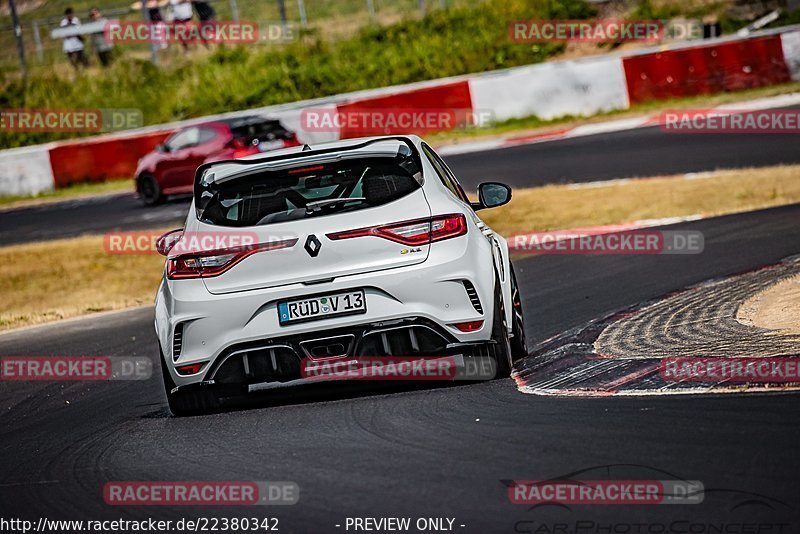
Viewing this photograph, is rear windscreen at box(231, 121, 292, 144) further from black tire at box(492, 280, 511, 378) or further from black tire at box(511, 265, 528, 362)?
black tire at box(492, 280, 511, 378)

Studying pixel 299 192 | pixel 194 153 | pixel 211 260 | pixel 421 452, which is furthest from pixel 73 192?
pixel 421 452

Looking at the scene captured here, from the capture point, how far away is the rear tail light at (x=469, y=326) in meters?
7.16

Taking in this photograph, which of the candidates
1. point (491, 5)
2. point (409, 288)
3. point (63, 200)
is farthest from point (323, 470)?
point (491, 5)

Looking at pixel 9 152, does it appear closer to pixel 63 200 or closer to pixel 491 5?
pixel 63 200

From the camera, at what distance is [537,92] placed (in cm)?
2672

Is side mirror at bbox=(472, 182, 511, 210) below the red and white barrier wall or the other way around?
the other way around

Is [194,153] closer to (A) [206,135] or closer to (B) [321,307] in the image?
(A) [206,135]

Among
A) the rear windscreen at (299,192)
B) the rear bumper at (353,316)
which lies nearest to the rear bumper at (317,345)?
the rear bumper at (353,316)

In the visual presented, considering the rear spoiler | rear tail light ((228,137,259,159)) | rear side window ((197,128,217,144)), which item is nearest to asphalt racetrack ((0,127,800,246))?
rear side window ((197,128,217,144))

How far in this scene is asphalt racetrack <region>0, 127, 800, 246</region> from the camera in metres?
18.9

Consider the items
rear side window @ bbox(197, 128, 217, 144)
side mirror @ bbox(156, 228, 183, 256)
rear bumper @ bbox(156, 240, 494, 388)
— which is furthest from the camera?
rear side window @ bbox(197, 128, 217, 144)

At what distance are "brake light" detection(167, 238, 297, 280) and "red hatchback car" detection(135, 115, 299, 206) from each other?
17.2m

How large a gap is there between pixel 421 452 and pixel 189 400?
6.66ft

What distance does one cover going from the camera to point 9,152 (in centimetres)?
2966
